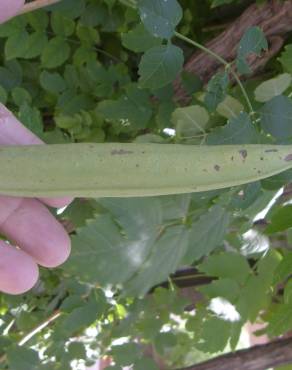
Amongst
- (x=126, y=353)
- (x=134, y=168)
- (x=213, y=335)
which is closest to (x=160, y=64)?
(x=134, y=168)

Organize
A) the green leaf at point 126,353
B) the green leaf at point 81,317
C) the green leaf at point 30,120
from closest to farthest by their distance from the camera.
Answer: the green leaf at point 30,120 → the green leaf at point 81,317 → the green leaf at point 126,353

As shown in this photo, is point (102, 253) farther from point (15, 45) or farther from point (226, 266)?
point (15, 45)

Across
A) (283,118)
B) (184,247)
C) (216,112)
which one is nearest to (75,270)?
(184,247)

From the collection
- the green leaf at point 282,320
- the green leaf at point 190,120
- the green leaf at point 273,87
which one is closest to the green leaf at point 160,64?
the green leaf at point 190,120

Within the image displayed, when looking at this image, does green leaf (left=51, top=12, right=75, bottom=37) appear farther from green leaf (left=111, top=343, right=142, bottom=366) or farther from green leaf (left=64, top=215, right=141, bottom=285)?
green leaf (left=111, top=343, right=142, bottom=366)

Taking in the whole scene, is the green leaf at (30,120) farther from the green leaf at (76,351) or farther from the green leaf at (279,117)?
the green leaf at (76,351)
